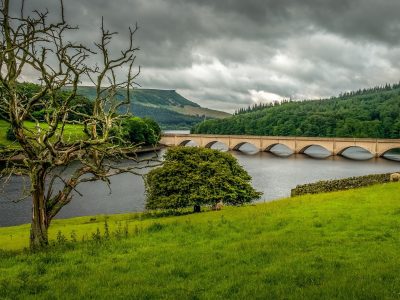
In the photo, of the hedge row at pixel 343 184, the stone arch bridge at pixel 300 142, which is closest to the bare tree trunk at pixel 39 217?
the hedge row at pixel 343 184

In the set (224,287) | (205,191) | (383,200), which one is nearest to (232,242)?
(224,287)

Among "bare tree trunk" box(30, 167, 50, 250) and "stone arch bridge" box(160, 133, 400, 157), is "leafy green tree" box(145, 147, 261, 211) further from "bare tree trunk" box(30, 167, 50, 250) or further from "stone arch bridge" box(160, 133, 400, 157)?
"stone arch bridge" box(160, 133, 400, 157)

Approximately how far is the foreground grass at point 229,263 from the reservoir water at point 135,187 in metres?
12.0

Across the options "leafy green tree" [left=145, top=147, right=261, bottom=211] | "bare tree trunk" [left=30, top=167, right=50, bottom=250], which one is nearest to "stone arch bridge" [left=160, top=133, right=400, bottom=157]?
"leafy green tree" [left=145, top=147, right=261, bottom=211]

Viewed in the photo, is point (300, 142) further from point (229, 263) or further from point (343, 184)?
point (229, 263)

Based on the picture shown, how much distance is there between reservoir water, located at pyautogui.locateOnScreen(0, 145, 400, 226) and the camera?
49750 mm

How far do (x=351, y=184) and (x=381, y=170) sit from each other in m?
49.2

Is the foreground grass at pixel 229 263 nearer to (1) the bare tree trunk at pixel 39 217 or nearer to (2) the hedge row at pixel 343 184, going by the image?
(1) the bare tree trunk at pixel 39 217

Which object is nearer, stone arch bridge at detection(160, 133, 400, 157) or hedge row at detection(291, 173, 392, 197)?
hedge row at detection(291, 173, 392, 197)

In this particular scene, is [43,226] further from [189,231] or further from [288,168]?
[288,168]

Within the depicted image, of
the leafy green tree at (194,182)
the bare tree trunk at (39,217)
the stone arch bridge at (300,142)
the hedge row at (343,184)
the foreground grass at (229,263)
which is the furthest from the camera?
the stone arch bridge at (300,142)

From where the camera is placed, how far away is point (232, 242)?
53.6 feet

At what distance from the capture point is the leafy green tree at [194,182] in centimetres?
3709

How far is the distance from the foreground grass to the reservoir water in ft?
39.5
